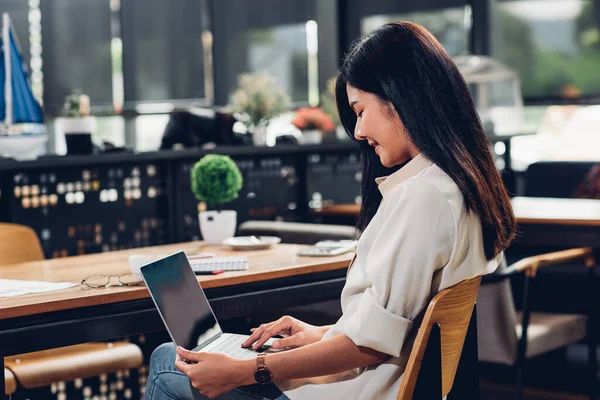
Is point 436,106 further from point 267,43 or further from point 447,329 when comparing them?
point 267,43

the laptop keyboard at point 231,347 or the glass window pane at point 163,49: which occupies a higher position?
the glass window pane at point 163,49

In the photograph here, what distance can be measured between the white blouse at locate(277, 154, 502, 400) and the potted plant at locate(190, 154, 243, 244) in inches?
64.5

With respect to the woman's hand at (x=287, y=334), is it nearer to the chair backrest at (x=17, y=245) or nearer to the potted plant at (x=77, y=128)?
the chair backrest at (x=17, y=245)

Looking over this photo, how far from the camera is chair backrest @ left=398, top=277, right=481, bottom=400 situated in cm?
175

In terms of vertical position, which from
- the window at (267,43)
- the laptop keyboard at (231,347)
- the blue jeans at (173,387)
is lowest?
the blue jeans at (173,387)

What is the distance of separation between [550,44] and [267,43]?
7.17 ft

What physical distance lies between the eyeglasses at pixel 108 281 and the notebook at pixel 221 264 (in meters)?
0.23

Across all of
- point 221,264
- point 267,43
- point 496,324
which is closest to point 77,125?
point 221,264

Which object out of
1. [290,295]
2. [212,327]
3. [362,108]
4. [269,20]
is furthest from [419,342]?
[269,20]

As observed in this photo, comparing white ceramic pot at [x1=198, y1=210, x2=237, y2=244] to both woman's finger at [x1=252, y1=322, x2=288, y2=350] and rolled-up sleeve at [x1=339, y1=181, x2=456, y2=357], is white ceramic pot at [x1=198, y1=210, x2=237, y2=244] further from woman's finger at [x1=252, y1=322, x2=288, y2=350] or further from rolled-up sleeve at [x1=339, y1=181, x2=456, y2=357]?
rolled-up sleeve at [x1=339, y1=181, x2=456, y2=357]

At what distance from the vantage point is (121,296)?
7.86 feet

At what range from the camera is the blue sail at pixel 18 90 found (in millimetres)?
3762

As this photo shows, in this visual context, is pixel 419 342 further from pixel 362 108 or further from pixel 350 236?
pixel 350 236

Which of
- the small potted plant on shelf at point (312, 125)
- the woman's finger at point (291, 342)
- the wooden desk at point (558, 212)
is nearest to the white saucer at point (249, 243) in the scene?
the woman's finger at point (291, 342)
